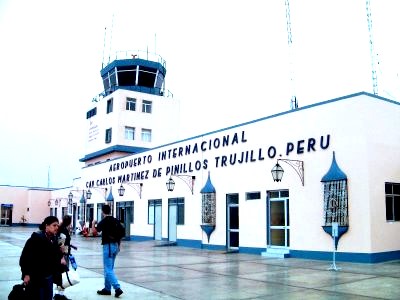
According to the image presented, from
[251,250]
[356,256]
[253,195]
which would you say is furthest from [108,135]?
[356,256]

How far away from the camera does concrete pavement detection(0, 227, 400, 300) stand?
31.9 feet

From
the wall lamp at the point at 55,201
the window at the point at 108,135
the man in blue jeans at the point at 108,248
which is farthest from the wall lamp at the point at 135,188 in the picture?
the wall lamp at the point at 55,201

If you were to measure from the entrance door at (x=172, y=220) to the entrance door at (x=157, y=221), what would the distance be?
4.10 ft

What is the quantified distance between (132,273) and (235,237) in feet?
29.7

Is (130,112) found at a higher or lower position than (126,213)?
higher

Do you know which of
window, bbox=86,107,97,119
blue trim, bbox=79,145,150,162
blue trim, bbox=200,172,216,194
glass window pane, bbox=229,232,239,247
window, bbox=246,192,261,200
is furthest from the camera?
window, bbox=86,107,97,119

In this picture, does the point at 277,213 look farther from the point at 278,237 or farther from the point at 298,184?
the point at 298,184

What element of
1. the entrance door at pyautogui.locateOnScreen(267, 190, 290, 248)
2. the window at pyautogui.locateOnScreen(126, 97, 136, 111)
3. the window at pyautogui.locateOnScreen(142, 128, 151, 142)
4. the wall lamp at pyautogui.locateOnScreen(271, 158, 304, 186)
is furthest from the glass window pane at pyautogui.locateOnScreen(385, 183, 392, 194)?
the window at pyautogui.locateOnScreen(126, 97, 136, 111)

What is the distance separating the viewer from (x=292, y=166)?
18.0 metres

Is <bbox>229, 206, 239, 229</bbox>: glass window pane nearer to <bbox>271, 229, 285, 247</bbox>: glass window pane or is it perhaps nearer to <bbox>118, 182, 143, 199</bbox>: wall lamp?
<bbox>271, 229, 285, 247</bbox>: glass window pane

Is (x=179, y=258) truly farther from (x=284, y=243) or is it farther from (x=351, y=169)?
(x=351, y=169)

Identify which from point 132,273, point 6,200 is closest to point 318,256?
point 132,273

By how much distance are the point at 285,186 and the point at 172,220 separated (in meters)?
9.76

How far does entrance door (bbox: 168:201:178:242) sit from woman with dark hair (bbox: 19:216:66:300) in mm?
19602
